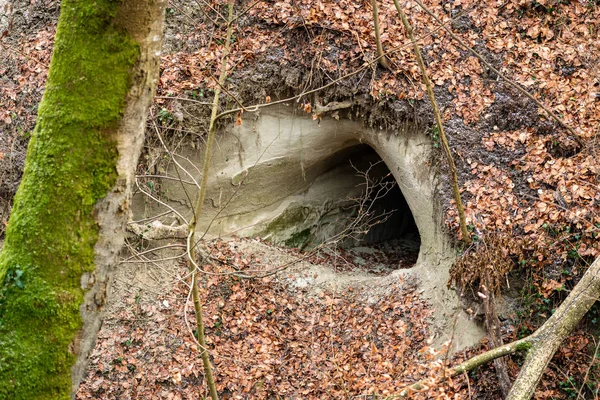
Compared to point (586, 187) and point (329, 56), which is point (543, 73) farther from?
point (329, 56)

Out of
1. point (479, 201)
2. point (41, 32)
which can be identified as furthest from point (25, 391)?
point (41, 32)

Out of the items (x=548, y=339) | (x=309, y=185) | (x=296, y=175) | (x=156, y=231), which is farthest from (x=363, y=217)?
(x=548, y=339)

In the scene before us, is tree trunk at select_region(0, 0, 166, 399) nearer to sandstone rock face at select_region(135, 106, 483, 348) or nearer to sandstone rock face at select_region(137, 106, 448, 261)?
sandstone rock face at select_region(135, 106, 483, 348)

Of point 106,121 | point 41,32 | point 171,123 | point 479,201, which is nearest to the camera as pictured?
point 106,121

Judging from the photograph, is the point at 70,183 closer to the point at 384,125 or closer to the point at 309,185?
the point at 384,125

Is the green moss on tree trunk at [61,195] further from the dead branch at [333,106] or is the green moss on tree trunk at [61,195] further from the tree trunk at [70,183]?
the dead branch at [333,106]

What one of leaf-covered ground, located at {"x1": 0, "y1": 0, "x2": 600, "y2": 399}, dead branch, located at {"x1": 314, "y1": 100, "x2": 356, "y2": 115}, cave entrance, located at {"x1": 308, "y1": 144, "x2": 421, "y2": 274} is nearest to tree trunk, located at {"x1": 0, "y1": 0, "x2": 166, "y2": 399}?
leaf-covered ground, located at {"x1": 0, "y1": 0, "x2": 600, "y2": 399}

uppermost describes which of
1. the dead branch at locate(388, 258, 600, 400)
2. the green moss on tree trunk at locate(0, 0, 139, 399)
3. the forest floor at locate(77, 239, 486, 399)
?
the green moss on tree trunk at locate(0, 0, 139, 399)
